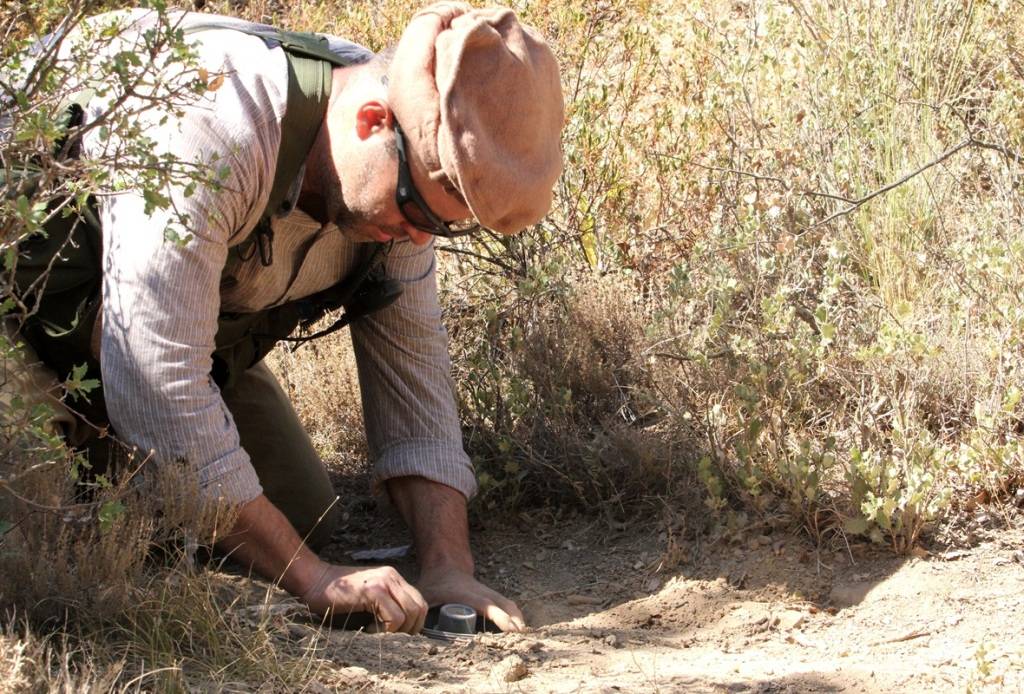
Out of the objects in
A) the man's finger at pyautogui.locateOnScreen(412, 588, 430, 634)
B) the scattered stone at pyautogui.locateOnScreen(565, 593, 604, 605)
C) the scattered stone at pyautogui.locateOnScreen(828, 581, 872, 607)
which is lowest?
the scattered stone at pyautogui.locateOnScreen(565, 593, 604, 605)

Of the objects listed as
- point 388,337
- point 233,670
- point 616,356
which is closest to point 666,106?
point 616,356

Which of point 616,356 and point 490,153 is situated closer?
point 490,153

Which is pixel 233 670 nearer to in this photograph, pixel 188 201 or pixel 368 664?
pixel 368 664

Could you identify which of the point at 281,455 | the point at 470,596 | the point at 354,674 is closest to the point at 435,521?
the point at 470,596

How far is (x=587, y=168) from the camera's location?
445cm

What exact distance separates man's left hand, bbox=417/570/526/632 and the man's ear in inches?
47.8

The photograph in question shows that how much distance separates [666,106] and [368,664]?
2983 mm

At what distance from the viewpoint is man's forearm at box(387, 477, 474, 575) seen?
340 centimetres

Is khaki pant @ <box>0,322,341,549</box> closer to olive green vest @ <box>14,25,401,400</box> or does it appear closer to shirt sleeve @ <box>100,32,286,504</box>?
olive green vest @ <box>14,25,401,400</box>

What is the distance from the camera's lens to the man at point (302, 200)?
2684 millimetres

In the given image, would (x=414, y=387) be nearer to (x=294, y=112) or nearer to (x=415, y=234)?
(x=415, y=234)

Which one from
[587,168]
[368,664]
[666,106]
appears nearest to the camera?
[368,664]

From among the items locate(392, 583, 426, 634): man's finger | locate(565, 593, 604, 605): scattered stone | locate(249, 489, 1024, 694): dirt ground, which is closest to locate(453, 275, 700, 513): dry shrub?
locate(249, 489, 1024, 694): dirt ground

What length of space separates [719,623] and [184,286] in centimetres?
158
